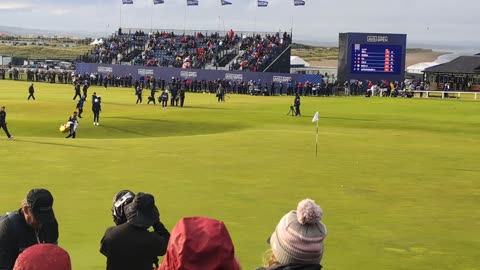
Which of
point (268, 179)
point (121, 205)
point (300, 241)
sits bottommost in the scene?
point (268, 179)

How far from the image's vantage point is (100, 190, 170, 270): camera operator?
7207 millimetres

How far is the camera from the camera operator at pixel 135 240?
7.21 meters

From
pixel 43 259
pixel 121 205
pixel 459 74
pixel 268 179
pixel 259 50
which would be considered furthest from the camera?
pixel 259 50

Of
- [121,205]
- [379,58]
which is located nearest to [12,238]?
[121,205]

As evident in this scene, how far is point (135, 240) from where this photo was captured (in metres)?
7.23

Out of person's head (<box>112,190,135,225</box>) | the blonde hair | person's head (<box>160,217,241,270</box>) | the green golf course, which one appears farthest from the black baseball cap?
the green golf course

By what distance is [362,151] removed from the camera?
99.0ft

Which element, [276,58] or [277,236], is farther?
[276,58]

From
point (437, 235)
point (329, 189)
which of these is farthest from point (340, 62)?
point (437, 235)

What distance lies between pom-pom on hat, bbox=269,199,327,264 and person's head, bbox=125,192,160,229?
203cm

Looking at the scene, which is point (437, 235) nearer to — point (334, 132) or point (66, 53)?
point (334, 132)

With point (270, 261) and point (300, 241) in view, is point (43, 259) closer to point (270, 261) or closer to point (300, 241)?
point (270, 261)

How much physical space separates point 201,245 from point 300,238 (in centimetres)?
135

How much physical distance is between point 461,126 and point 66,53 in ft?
425
